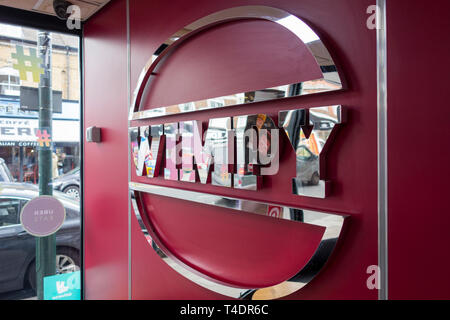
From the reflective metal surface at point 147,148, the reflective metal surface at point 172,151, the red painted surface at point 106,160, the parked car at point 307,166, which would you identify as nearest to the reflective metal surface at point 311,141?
the parked car at point 307,166

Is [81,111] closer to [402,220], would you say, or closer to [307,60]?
[307,60]

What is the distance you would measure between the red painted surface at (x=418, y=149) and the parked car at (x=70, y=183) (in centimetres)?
309

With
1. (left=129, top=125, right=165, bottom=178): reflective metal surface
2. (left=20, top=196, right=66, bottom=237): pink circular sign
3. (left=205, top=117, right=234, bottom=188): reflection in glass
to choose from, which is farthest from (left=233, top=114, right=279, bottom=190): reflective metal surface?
(left=20, top=196, right=66, bottom=237): pink circular sign

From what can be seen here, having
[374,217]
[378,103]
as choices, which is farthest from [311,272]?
[378,103]

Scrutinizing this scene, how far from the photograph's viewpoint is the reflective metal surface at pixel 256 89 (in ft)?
4.44

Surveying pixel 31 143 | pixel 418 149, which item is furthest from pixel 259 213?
pixel 31 143

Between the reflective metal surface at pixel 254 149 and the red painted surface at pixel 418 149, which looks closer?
the red painted surface at pixel 418 149

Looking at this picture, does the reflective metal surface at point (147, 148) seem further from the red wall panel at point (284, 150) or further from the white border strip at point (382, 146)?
the white border strip at point (382, 146)

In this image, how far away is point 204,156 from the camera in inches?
76.0

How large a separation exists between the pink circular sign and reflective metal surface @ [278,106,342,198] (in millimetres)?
2678

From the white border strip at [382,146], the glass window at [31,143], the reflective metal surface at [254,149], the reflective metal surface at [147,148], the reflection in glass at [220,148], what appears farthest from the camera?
the glass window at [31,143]

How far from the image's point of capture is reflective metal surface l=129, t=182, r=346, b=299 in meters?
1.35

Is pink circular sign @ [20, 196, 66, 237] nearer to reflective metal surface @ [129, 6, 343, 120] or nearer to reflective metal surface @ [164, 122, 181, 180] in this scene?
reflective metal surface @ [129, 6, 343, 120]
